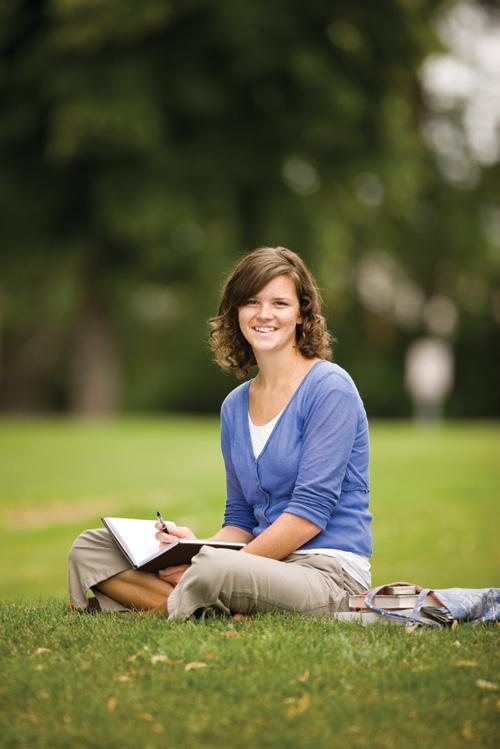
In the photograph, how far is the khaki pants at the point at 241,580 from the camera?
4.51 m

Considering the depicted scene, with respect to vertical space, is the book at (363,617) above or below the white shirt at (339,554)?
below

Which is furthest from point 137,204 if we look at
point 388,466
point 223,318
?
point 223,318

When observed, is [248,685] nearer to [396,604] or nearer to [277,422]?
[396,604]

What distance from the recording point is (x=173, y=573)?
4.88 metres

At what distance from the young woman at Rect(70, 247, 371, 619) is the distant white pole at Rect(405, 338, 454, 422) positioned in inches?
1025

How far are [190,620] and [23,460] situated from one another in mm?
12077

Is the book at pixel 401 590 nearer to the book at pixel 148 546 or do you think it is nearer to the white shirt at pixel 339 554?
the white shirt at pixel 339 554

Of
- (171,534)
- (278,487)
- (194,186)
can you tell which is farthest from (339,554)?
(194,186)

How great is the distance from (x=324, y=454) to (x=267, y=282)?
0.84 meters

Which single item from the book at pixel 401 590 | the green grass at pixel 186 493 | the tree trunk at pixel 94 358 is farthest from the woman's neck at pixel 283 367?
the tree trunk at pixel 94 358

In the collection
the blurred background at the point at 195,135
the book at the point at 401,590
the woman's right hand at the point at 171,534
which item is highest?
the blurred background at the point at 195,135

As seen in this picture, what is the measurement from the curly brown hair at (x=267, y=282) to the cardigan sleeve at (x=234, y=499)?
474mm

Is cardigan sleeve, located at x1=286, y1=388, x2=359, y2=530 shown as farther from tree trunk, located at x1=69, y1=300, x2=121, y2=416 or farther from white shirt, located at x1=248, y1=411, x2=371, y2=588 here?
tree trunk, located at x1=69, y1=300, x2=121, y2=416

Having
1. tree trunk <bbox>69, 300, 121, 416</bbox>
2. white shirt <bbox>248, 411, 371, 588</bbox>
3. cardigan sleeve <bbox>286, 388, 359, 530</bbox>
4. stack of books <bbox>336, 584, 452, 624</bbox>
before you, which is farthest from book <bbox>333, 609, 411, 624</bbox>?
tree trunk <bbox>69, 300, 121, 416</bbox>
